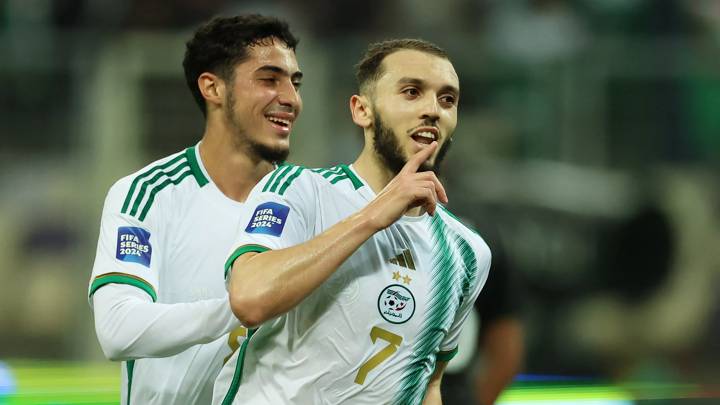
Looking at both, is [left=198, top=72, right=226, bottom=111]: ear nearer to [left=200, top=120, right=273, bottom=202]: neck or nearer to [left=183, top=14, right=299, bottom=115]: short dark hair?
[left=183, top=14, right=299, bottom=115]: short dark hair

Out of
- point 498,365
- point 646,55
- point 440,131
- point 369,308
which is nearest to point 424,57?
point 440,131

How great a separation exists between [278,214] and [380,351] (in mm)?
507

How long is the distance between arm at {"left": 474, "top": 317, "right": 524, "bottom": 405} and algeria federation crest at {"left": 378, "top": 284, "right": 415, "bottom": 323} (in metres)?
1.69

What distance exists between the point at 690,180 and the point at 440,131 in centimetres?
634

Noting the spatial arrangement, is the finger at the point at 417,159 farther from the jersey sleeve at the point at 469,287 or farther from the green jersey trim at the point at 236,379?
the green jersey trim at the point at 236,379

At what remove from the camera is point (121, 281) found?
380 cm

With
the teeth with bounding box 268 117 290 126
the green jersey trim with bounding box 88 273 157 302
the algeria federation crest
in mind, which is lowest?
the algeria federation crest

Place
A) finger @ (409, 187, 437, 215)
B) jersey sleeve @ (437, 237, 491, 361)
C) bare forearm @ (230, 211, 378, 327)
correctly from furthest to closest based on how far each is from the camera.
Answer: jersey sleeve @ (437, 237, 491, 361), finger @ (409, 187, 437, 215), bare forearm @ (230, 211, 378, 327)

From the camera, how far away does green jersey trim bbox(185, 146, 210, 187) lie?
433 centimetres

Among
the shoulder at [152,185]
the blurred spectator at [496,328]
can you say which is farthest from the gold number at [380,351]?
the blurred spectator at [496,328]

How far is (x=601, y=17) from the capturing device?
390 inches

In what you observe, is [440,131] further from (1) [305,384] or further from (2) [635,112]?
(2) [635,112]

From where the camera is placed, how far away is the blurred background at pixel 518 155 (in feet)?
29.0

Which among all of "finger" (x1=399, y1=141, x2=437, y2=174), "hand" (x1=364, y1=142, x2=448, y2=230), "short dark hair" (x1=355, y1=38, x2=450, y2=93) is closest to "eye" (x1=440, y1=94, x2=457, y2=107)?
"short dark hair" (x1=355, y1=38, x2=450, y2=93)
